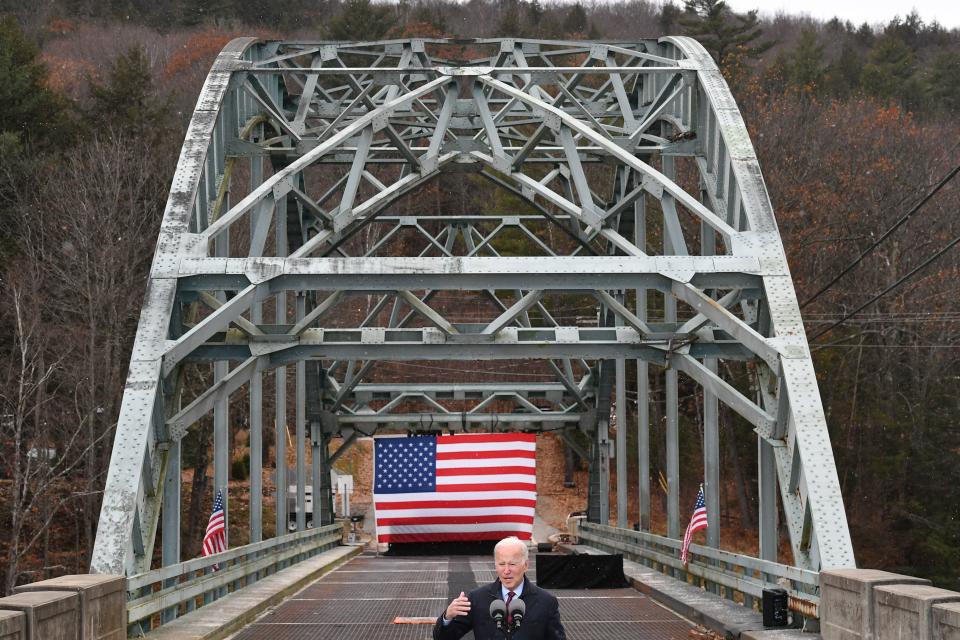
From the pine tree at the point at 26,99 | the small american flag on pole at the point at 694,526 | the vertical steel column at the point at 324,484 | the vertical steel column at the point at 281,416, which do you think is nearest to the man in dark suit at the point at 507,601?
the small american flag on pole at the point at 694,526

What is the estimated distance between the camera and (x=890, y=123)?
50719 mm

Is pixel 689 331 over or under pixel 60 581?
over

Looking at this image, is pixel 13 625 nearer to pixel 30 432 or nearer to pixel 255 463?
pixel 255 463

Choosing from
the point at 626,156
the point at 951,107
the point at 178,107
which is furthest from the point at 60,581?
the point at 951,107

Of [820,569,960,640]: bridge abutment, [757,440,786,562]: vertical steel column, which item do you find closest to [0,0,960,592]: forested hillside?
[757,440,786,562]: vertical steel column

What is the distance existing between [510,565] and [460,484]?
93.8 feet

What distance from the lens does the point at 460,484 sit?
34875 millimetres

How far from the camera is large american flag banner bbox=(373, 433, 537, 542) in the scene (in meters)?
34.7

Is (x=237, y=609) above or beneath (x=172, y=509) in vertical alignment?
beneath

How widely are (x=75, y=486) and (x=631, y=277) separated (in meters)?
23.1

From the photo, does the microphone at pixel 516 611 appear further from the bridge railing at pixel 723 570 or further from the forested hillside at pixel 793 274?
the forested hillside at pixel 793 274

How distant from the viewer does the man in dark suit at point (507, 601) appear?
649 cm

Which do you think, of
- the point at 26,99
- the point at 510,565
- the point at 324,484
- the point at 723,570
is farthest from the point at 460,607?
the point at 26,99

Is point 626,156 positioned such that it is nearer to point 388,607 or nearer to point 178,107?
point 388,607
